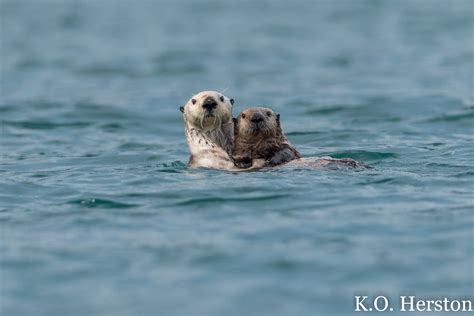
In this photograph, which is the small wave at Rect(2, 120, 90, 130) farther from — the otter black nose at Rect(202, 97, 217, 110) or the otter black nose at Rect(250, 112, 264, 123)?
the otter black nose at Rect(250, 112, 264, 123)

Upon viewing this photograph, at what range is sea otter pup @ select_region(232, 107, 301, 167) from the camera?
37.6 feet

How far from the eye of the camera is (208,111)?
1145 centimetres

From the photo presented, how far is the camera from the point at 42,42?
104 ft

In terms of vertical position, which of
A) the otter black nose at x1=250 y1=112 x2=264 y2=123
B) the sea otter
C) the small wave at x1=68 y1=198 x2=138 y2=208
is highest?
the otter black nose at x1=250 y1=112 x2=264 y2=123

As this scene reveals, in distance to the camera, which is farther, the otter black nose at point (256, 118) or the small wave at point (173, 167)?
the small wave at point (173, 167)

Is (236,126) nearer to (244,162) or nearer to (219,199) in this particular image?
(244,162)

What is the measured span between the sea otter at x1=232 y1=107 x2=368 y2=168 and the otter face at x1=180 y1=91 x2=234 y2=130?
0.70 ft

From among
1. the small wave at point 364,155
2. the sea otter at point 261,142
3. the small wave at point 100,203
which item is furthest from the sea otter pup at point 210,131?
the small wave at point 364,155

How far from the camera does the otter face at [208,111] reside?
11.5m

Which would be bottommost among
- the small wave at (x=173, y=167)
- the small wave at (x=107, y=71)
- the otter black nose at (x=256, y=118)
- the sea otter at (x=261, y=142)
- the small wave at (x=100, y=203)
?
the small wave at (x=100, y=203)

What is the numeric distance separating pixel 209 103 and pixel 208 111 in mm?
90

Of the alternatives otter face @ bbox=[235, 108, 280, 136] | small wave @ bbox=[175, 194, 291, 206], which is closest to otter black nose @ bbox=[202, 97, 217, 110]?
otter face @ bbox=[235, 108, 280, 136]

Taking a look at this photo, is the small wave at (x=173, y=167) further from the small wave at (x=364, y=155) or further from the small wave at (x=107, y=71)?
the small wave at (x=107, y=71)

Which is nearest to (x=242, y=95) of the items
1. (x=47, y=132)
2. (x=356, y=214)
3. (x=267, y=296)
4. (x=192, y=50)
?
(x=47, y=132)
